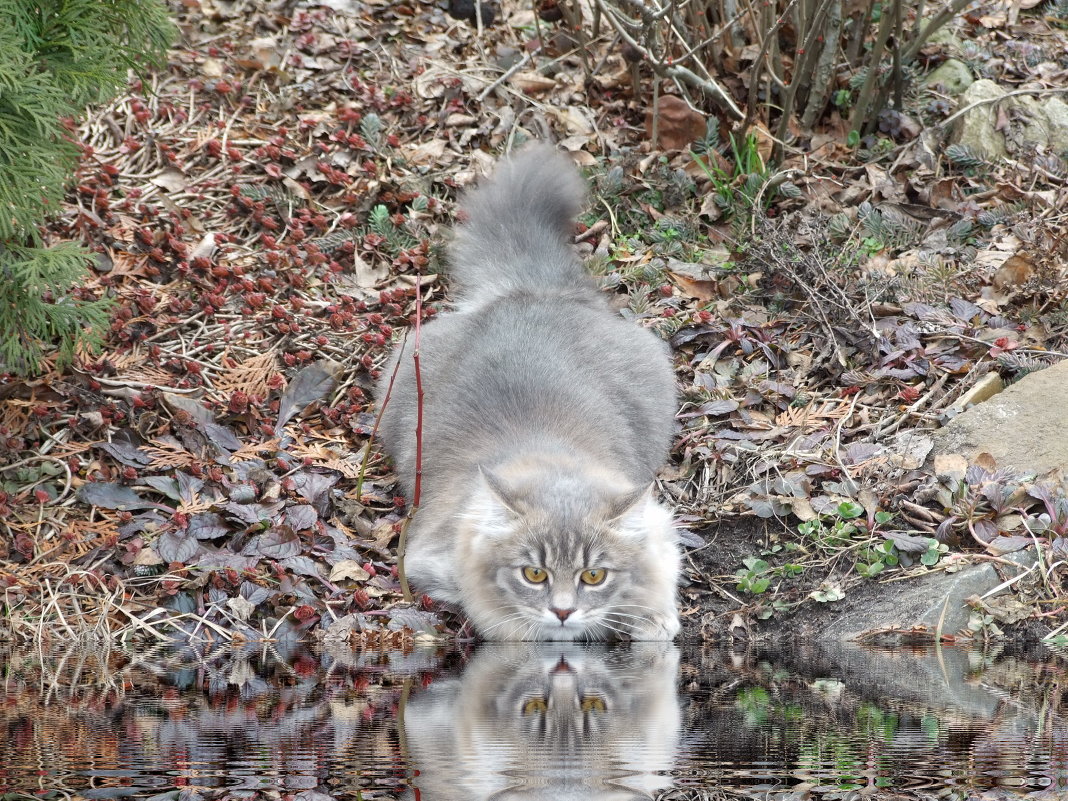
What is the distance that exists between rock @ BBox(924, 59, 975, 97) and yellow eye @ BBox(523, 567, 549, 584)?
4.83 metres

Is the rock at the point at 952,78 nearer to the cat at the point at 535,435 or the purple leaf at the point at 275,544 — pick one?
the cat at the point at 535,435

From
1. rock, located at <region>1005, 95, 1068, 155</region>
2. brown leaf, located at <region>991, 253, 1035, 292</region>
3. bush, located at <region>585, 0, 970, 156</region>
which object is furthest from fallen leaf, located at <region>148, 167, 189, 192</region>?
rock, located at <region>1005, 95, 1068, 155</region>

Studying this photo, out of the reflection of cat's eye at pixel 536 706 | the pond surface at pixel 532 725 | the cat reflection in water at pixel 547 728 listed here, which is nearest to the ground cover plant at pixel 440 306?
the pond surface at pixel 532 725

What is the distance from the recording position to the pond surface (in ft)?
8.84

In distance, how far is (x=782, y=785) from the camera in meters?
2.70

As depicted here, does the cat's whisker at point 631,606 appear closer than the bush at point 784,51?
Yes

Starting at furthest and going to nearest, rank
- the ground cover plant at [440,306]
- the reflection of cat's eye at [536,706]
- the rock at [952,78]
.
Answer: the rock at [952,78] → the ground cover plant at [440,306] → the reflection of cat's eye at [536,706]

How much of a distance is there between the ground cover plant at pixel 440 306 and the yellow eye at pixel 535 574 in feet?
1.56

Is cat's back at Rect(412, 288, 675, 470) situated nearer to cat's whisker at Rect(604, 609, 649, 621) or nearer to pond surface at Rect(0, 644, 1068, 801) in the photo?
cat's whisker at Rect(604, 609, 649, 621)

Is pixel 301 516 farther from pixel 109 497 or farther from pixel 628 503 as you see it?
pixel 628 503

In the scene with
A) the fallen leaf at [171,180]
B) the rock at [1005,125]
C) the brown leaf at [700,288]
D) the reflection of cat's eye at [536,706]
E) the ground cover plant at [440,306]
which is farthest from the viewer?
the rock at [1005,125]

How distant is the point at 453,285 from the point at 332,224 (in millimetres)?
1039

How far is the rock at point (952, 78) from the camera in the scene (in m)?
7.85

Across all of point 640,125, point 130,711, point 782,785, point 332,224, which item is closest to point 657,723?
point 782,785
